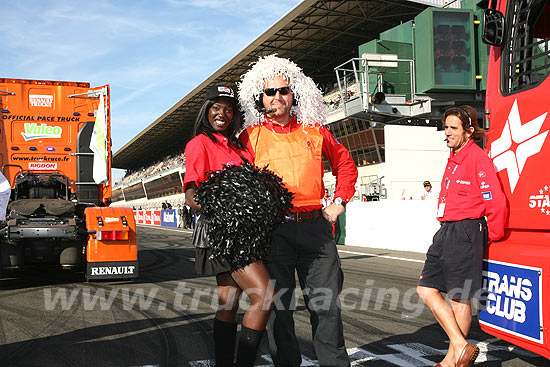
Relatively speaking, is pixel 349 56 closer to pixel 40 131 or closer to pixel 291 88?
pixel 40 131

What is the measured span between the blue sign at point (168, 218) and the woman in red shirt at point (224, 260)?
3115cm

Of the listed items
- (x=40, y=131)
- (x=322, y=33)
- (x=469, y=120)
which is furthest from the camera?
(x=322, y=33)

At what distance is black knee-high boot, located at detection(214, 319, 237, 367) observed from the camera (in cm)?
294

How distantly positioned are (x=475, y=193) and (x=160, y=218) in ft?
121

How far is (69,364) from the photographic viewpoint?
395 centimetres

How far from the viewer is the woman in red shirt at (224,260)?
2812 mm

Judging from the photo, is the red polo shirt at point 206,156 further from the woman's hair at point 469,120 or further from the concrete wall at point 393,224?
the concrete wall at point 393,224

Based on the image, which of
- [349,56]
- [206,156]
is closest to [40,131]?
[206,156]

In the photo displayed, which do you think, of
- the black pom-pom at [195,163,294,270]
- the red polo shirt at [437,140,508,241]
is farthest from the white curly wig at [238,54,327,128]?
the red polo shirt at [437,140,508,241]

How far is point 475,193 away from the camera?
335 centimetres

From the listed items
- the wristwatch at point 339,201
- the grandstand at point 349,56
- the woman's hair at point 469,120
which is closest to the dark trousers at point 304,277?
the wristwatch at point 339,201

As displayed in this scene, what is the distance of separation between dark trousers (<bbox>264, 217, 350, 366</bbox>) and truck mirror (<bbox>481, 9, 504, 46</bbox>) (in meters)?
1.99

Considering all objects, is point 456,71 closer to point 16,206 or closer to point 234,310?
point 16,206

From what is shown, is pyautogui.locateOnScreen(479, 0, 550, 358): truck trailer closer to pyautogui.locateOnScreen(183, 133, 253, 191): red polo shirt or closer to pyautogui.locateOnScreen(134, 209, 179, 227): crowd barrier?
pyautogui.locateOnScreen(183, 133, 253, 191): red polo shirt
